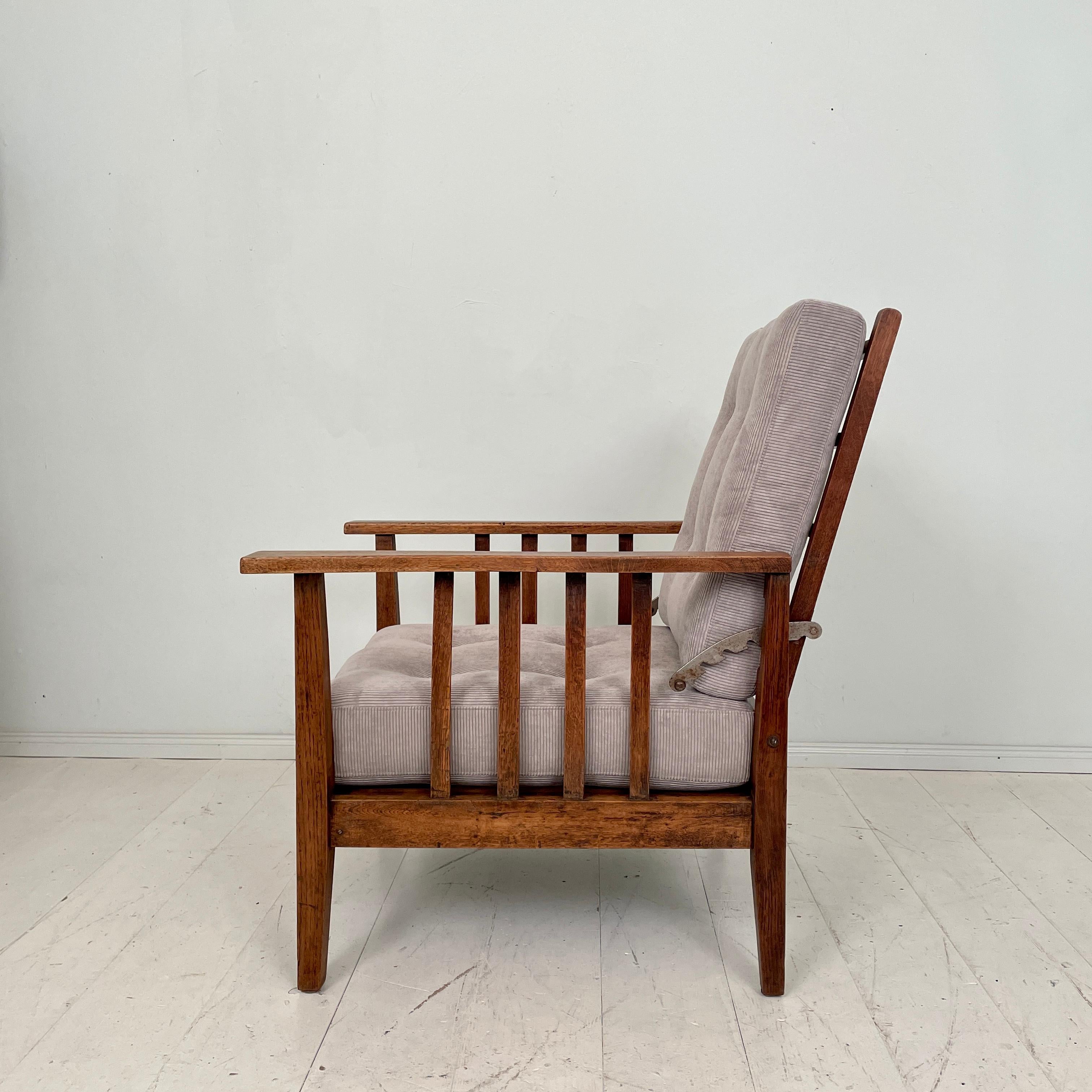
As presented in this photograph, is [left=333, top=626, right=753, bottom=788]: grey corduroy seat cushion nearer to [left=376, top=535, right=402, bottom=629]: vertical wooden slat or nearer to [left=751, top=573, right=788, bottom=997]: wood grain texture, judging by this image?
[left=751, top=573, right=788, bottom=997]: wood grain texture

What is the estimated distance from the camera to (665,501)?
7.60 feet

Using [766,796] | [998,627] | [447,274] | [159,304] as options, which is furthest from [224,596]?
[998,627]

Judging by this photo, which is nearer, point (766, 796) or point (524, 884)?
point (766, 796)

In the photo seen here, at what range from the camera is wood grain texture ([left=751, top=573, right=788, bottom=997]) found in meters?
1.25

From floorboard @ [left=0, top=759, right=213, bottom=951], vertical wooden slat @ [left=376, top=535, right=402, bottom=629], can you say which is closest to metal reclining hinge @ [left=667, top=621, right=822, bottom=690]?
vertical wooden slat @ [left=376, top=535, right=402, bottom=629]

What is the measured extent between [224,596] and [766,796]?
5.28 feet

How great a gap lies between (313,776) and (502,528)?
79 cm

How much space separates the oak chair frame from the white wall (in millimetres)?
1042

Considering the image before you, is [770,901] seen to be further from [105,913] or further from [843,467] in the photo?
[105,913]

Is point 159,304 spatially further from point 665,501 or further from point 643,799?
point 643,799

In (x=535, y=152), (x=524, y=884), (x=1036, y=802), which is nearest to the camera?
(x=524, y=884)

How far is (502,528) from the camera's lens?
1.92m

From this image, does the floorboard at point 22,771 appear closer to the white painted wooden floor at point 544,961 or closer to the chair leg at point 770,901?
the white painted wooden floor at point 544,961

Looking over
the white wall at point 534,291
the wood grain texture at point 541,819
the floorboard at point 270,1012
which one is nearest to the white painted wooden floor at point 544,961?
the floorboard at point 270,1012
